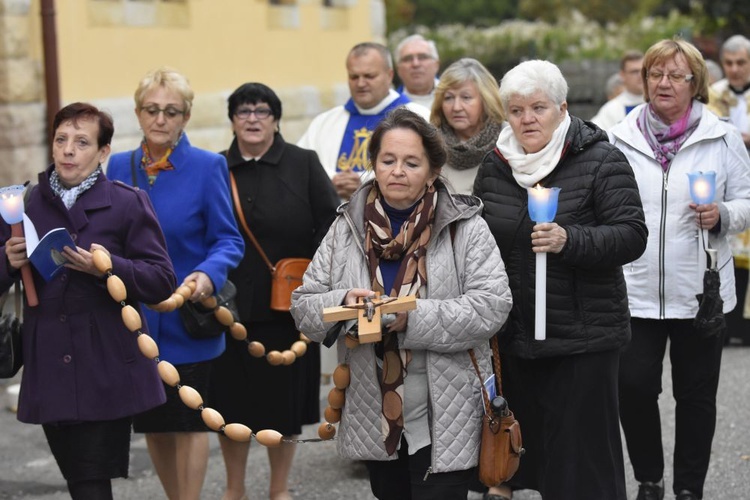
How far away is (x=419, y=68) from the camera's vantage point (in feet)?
29.2

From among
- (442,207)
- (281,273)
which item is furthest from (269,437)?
(281,273)

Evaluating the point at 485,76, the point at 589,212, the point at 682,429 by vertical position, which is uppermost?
the point at 485,76

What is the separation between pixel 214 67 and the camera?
13.5 meters

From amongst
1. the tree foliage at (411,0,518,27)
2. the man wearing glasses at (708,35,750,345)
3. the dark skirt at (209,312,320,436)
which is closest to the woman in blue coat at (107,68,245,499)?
the dark skirt at (209,312,320,436)

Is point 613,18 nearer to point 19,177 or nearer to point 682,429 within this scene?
point 19,177

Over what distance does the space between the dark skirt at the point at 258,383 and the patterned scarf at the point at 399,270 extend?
1977 millimetres

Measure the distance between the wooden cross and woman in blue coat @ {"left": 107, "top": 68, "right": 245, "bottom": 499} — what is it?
1.57 m

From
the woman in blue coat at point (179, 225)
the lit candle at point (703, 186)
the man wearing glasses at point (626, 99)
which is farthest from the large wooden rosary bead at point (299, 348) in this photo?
the man wearing glasses at point (626, 99)

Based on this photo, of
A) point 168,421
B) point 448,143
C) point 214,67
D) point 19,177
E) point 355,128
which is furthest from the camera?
point 214,67

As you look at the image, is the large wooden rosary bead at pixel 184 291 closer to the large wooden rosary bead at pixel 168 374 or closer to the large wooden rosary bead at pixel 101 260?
the large wooden rosary bead at pixel 168 374

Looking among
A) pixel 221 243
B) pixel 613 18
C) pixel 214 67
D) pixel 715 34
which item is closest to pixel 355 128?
pixel 221 243

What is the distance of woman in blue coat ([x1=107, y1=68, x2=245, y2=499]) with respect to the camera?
5.92m

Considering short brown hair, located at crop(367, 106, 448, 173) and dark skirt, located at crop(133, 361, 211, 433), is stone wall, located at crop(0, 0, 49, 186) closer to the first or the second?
dark skirt, located at crop(133, 361, 211, 433)

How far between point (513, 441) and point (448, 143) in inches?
91.9
